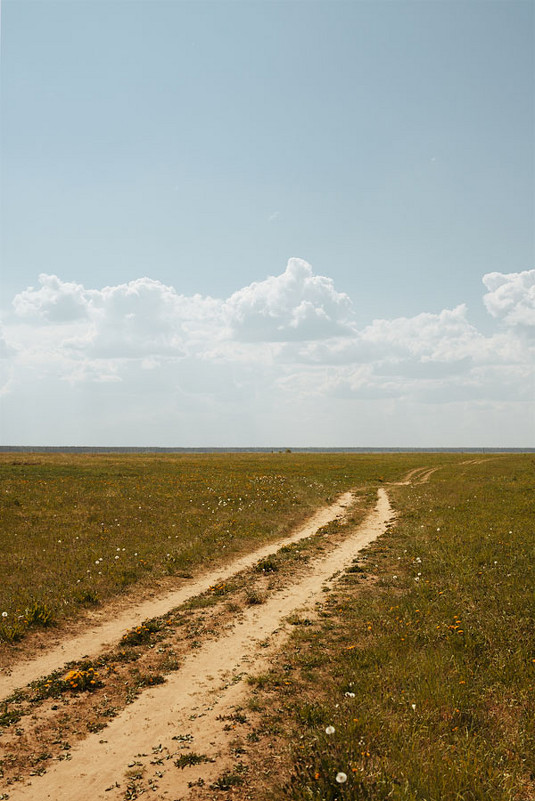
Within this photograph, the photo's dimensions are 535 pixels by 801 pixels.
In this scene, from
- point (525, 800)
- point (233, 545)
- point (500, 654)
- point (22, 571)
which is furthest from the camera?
point (233, 545)

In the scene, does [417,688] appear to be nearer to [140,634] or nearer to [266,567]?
[140,634]

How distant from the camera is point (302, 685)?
840 cm

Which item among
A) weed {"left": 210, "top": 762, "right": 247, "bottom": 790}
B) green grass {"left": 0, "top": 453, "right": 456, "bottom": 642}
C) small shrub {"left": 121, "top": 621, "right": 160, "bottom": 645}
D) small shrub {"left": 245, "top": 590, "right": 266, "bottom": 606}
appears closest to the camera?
weed {"left": 210, "top": 762, "right": 247, "bottom": 790}

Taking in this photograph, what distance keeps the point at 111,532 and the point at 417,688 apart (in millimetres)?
16185

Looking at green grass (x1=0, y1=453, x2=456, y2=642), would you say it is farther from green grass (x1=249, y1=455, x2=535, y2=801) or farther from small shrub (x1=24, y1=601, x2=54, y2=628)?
green grass (x1=249, y1=455, x2=535, y2=801)

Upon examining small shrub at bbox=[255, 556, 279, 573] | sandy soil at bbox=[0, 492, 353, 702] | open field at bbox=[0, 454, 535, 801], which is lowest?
sandy soil at bbox=[0, 492, 353, 702]

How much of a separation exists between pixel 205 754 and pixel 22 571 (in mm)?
11680

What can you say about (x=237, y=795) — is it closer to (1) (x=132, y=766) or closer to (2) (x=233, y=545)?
(1) (x=132, y=766)

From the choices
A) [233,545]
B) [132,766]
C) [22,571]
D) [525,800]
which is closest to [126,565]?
[22,571]

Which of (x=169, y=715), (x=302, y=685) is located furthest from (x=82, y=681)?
(x=302, y=685)

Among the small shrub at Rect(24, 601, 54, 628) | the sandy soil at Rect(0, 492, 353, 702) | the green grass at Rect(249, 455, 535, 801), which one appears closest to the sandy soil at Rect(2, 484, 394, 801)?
the sandy soil at Rect(0, 492, 353, 702)

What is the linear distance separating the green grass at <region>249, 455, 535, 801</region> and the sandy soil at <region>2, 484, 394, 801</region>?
2.44 feet

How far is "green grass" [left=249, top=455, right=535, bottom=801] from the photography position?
5.85 metres

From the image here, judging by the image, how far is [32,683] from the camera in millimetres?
9148
